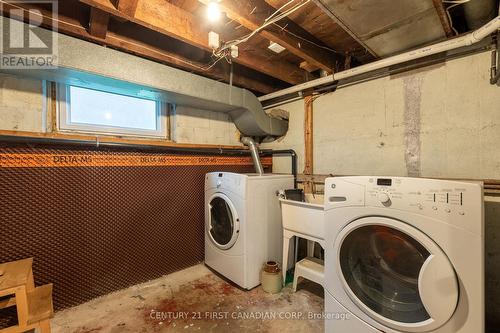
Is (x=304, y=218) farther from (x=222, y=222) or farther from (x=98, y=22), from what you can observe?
(x=98, y=22)

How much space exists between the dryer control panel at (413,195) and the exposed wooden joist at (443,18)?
1.00 metres

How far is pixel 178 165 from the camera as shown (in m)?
2.42

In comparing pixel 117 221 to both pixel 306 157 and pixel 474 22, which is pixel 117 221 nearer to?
pixel 306 157

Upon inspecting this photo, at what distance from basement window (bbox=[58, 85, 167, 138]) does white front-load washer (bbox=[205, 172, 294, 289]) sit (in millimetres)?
868

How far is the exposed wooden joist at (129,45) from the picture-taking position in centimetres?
145

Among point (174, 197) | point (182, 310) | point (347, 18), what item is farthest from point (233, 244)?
point (347, 18)

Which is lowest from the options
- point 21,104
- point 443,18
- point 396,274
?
point 396,274

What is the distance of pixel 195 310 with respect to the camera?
1802 millimetres

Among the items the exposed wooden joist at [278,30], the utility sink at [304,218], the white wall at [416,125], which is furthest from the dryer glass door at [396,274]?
the exposed wooden joist at [278,30]

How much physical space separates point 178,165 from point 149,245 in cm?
84

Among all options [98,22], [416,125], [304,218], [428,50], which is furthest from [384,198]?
[98,22]

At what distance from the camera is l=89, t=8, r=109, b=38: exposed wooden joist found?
1.48 m
